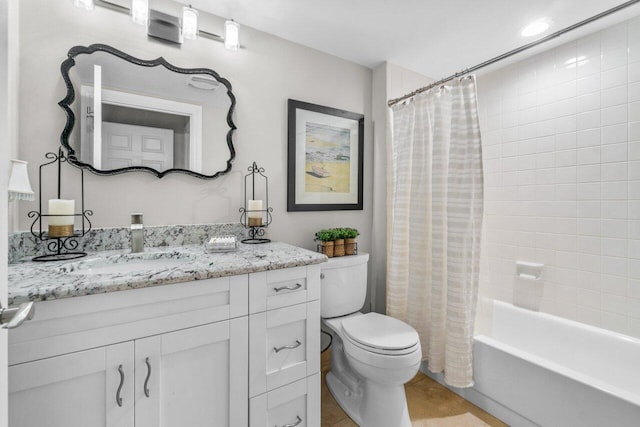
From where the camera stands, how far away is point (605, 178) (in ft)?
5.75

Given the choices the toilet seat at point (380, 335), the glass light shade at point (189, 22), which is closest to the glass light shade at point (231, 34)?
the glass light shade at point (189, 22)

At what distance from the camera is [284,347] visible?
3.99 ft

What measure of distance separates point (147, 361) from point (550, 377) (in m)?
1.76

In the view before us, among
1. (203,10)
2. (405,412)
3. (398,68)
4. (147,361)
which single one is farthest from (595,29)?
(147,361)

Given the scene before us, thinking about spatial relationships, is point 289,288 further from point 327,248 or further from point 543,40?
point 543,40

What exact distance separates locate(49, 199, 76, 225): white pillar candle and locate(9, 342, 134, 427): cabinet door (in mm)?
627

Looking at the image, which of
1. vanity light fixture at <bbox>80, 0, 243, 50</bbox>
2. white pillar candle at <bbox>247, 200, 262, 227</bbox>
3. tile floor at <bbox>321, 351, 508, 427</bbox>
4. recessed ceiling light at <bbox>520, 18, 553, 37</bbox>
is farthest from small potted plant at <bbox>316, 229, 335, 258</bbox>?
recessed ceiling light at <bbox>520, 18, 553, 37</bbox>

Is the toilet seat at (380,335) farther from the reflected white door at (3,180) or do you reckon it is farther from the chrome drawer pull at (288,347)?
the reflected white door at (3,180)

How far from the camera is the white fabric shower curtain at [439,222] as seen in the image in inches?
63.1

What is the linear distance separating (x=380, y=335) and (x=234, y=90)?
166 centimetres

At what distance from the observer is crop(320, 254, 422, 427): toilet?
1363mm

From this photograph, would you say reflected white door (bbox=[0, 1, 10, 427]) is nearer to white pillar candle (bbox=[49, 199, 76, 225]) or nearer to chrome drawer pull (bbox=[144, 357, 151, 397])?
chrome drawer pull (bbox=[144, 357, 151, 397])

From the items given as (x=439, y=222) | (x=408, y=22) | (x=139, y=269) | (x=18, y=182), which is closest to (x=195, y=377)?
(x=139, y=269)

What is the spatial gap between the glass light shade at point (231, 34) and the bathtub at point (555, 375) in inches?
89.1
